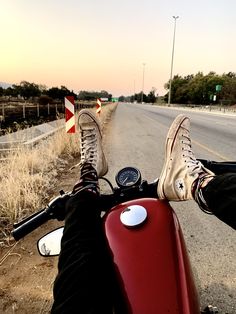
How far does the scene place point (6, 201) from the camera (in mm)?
4164

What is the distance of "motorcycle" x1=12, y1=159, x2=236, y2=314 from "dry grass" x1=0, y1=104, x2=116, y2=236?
258 centimetres

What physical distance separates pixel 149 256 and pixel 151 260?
0.02 m

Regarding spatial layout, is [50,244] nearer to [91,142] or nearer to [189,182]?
[189,182]

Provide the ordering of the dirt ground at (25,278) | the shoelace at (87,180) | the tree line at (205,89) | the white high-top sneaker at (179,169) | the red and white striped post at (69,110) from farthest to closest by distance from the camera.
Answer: the tree line at (205,89)
the red and white striped post at (69,110)
the dirt ground at (25,278)
the white high-top sneaker at (179,169)
the shoelace at (87,180)

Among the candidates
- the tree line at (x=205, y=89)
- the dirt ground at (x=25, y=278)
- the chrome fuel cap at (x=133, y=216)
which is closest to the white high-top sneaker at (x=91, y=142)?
the chrome fuel cap at (x=133, y=216)

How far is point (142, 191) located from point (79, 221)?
430mm

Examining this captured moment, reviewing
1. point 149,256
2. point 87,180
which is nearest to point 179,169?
point 87,180

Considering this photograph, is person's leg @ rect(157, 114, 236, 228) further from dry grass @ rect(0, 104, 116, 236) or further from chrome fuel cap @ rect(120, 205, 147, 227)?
dry grass @ rect(0, 104, 116, 236)

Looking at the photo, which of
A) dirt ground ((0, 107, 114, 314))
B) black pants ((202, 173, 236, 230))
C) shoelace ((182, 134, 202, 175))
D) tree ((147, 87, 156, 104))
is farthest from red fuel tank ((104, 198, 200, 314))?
tree ((147, 87, 156, 104))

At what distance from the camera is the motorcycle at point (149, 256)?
4.02 ft

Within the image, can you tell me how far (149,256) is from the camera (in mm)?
1331

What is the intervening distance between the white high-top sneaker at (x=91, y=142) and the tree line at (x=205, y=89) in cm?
7787

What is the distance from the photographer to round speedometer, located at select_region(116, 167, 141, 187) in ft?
6.29

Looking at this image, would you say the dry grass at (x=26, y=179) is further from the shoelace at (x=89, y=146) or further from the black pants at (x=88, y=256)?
the black pants at (x=88, y=256)
